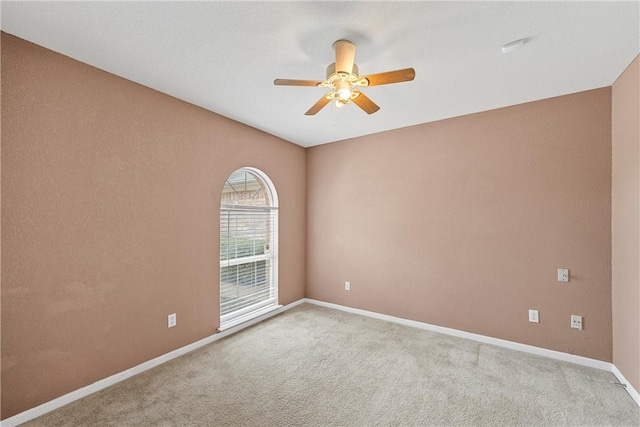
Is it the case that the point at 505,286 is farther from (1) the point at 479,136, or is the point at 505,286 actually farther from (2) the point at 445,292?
(1) the point at 479,136

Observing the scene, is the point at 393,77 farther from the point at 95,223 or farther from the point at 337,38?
the point at 95,223

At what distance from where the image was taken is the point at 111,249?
7.73 ft

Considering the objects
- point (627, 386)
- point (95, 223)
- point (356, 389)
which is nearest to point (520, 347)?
point (627, 386)

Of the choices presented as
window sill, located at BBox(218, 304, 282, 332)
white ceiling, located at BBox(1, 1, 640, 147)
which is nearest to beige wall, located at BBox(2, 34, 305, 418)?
window sill, located at BBox(218, 304, 282, 332)

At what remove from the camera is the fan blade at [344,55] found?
1826 millimetres

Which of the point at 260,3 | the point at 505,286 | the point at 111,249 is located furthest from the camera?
the point at 505,286

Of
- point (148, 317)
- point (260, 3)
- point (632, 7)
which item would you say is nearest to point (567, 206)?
point (632, 7)

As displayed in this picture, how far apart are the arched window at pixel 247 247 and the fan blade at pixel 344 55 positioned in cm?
208

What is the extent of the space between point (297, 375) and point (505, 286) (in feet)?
7.70

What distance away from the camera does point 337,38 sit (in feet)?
6.19

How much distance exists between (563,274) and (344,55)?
9.46 ft

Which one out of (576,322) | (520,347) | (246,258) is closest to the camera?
(576,322)

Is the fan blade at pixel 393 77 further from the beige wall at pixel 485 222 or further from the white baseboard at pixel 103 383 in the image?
the white baseboard at pixel 103 383

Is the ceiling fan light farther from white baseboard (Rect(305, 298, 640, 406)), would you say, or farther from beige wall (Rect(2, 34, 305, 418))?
white baseboard (Rect(305, 298, 640, 406))
